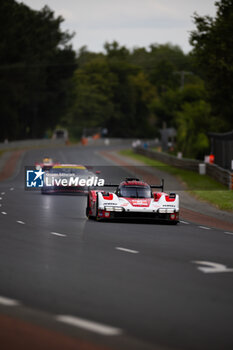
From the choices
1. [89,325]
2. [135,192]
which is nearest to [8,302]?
[89,325]

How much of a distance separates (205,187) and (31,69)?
74538 millimetres

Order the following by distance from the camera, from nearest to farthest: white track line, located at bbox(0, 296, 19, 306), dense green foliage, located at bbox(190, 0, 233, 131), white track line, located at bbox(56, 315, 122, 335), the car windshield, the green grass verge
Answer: white track line, located at bbox(56, 315, 122, 335) < white track line, located at bbox(0, 296, 19, 306) < the car windshield < the green grass verge < dense green foliage, located at bbox(190, 0, 233, 131)

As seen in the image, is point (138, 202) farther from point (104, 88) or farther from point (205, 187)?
point (104, 88)

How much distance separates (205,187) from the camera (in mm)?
41250

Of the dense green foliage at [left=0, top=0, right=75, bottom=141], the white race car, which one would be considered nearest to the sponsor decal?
the white race car

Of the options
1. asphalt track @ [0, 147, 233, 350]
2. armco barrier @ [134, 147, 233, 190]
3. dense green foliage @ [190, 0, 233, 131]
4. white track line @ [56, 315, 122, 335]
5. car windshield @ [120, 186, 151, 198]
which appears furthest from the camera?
dense green foliage @ [190, 0, 233, 131]

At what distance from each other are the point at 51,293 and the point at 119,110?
16686cm

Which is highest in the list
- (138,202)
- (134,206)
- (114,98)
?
(114,98)

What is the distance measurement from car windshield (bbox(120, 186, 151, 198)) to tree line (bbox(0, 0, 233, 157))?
99.7ft

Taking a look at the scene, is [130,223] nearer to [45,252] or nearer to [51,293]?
[45,252]

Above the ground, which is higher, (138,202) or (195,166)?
(138,202)

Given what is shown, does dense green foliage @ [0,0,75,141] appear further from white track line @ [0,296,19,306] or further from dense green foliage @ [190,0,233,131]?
white track line @ [0,296,19,306]

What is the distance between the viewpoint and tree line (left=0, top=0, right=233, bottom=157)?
56969 mm

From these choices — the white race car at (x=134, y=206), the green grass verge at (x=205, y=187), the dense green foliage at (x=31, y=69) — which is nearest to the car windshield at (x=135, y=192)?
the white race car at (x=134, y=206)
